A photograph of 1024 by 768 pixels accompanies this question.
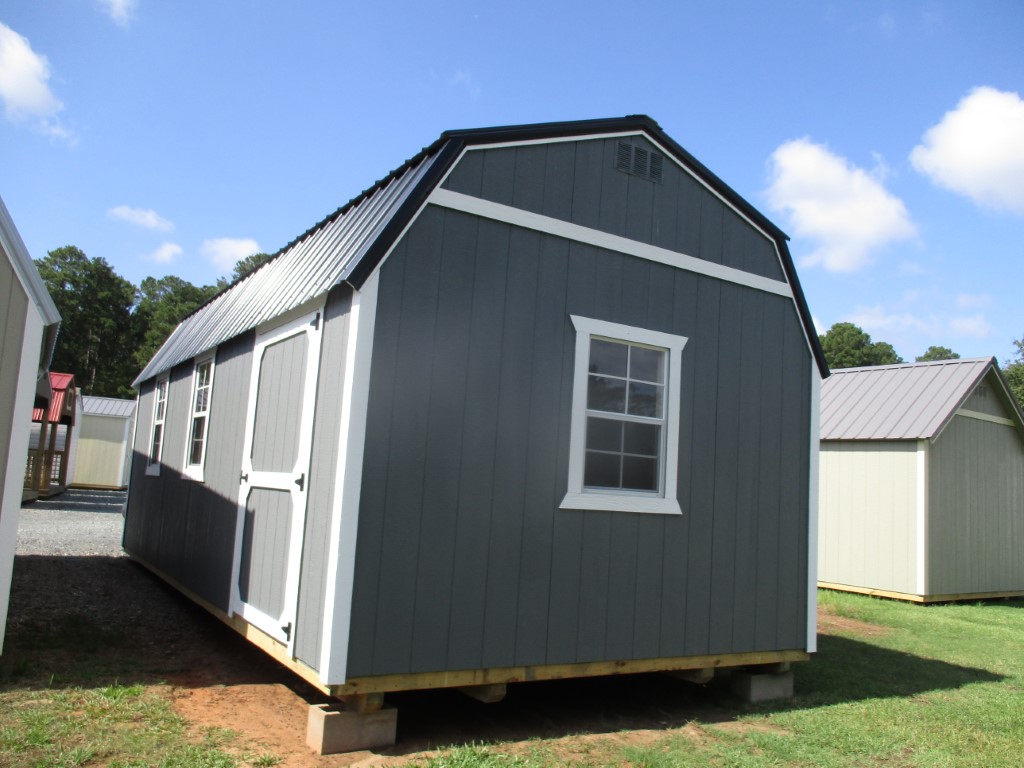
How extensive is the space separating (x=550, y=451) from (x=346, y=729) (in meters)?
2.21

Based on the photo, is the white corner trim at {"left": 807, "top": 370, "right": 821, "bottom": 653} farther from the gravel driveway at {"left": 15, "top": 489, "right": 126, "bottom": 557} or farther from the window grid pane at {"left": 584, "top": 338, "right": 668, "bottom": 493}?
the gravel driveway at {"left": 15, "top": 489, "right": 126, "bottom": 557}

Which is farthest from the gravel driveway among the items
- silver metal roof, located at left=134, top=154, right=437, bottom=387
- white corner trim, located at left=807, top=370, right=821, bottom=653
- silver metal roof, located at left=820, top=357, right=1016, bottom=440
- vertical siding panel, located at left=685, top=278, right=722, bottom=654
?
silver metal roof, located at left=820, top=357, right=1016, bottom=440

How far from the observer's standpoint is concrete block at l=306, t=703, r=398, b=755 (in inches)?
189

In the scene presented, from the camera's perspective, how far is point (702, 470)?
21.6 ft

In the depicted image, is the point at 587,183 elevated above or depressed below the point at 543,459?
above

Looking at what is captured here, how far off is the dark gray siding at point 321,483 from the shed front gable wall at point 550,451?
0.25 meters

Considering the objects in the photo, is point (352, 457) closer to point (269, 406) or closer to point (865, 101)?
point (269, 406)

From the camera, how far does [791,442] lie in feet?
23.9

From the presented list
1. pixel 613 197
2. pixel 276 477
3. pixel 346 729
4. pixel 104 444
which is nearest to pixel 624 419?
pixel 613 197

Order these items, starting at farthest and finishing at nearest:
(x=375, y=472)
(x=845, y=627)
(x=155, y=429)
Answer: (x=155, y=429) < (x=845, y=627) < (x=375, y=472)

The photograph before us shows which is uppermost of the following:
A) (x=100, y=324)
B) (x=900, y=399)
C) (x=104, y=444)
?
(x=100, y=324)

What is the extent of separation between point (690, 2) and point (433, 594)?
675 cm

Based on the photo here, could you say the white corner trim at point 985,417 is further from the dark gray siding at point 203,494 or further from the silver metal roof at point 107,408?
the silver metal roof at point 107,408

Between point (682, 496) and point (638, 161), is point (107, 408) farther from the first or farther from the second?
point (682, 496)
